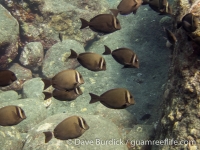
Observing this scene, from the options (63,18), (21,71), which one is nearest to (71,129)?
(21,71)

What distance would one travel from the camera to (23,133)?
5.57 metres

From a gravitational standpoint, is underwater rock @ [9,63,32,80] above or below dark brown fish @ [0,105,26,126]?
below

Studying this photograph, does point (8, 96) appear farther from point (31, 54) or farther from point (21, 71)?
point (31, 54)

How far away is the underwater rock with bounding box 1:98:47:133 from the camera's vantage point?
5.87 metres

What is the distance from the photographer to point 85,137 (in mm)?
4297

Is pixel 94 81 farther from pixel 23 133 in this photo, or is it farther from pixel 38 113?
pixel 23 133

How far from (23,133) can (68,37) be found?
4438mm

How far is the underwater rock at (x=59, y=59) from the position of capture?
778 cm

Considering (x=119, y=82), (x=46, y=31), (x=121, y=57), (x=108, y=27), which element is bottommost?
(x=119, y=82)

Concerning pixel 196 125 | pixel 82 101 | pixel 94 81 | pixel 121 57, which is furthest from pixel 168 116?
pixel 94 81

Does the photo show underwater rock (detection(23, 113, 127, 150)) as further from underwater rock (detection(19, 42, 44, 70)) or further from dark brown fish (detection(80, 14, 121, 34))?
underwater rock (detection(19, 42, 44, 70))

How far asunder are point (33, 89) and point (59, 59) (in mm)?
1403

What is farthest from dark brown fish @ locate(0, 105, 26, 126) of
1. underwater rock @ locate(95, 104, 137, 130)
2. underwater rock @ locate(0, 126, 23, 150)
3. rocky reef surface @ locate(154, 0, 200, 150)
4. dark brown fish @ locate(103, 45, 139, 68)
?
underwater rock @ locate(95, 104, 137, 130)

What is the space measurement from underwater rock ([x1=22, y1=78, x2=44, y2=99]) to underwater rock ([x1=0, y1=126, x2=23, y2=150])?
2.38 metres
